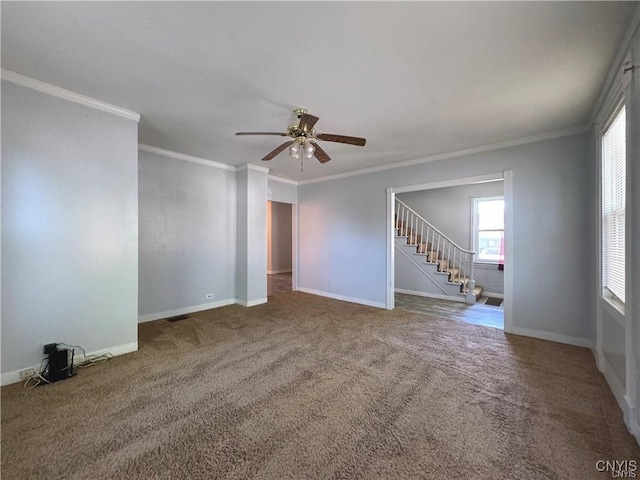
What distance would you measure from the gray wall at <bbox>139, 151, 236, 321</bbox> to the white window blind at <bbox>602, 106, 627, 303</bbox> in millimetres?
5117

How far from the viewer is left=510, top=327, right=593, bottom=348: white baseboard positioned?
3141 mm

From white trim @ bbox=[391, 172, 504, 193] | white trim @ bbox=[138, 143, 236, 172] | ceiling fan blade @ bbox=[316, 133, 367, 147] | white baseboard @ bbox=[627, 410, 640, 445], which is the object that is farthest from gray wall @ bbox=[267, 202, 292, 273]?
white baseboard @ bbox=[627, 410, 640, 445]

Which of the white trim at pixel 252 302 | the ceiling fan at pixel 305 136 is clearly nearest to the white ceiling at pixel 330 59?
the ceiling fan at pixel 305 136

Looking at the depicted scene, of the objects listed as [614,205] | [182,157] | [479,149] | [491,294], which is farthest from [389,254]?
[182,157]

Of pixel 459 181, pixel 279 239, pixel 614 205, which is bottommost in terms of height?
pixel 279 239

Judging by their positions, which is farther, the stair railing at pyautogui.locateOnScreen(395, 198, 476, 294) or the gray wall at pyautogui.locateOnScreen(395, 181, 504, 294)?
the gray wall at pyautogui.locateOnScreen(395, 181, 504, 294)

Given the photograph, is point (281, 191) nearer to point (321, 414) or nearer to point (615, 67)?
point (321, 414)

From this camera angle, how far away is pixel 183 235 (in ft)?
14.6

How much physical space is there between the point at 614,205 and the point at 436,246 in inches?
170

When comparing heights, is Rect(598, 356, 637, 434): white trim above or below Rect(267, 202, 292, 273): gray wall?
below

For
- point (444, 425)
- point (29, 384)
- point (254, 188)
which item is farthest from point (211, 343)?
point (254, 188)

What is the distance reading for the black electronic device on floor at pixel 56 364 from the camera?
2330 millimetres

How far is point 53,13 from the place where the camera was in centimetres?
162

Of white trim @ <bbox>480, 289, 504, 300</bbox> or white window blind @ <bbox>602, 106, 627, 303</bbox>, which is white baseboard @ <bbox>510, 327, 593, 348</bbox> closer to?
white window blind @ <bbox>602, 106, 627, 303</bbox>
